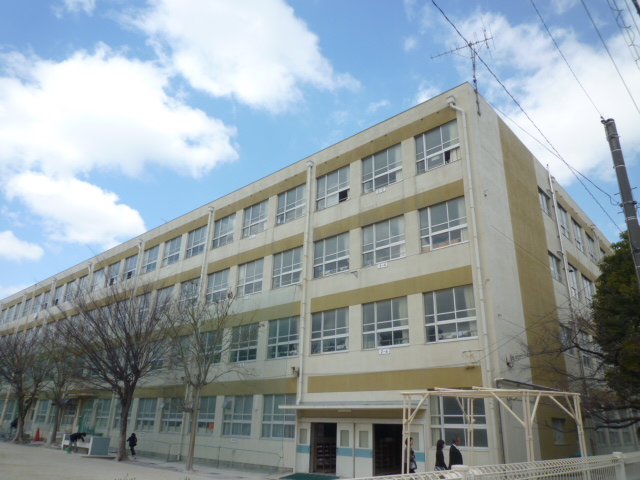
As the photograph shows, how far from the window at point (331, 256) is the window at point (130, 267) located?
2016cm

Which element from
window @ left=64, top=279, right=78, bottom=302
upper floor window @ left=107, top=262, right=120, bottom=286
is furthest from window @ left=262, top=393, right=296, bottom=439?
window @ left=64, top=279, right=78, bottom=302

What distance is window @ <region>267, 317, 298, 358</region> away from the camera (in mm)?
24203

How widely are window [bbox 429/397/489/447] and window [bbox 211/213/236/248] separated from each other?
17.1 metres

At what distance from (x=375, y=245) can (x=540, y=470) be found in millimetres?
13300

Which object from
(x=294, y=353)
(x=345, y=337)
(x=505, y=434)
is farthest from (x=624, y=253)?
(x=294, y=353)

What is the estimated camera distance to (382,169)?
2323 centimetres

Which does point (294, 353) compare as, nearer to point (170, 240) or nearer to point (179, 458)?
point (179, 458)

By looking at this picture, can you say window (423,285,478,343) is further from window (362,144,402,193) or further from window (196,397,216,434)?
window (196,397,216,434)

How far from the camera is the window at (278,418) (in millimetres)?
22656

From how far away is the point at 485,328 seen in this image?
1720 cm

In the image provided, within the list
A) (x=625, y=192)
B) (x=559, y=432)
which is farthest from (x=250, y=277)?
(x=625, y=192)

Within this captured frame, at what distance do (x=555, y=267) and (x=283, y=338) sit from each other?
570 inches

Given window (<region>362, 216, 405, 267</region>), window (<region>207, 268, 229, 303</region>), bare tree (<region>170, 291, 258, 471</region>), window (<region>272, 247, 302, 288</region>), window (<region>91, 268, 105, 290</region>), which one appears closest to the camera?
window (<region>362, 216, 405, 267</region>)

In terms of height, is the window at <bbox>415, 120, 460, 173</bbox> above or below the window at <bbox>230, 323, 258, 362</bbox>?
above
